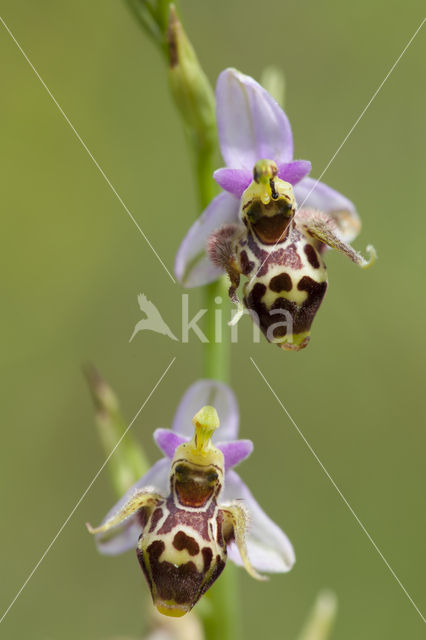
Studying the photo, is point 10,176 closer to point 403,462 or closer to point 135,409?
point 135,409

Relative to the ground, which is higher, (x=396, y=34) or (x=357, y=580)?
(x=396, y=34)

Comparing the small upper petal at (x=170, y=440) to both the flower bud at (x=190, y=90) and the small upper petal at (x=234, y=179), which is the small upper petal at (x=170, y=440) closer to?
the small upper petal at (x=234, y=179)

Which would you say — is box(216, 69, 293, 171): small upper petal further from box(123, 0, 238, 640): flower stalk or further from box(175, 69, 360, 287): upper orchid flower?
box(123, 0, 238, 640): flower stalk

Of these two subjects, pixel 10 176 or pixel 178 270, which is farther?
pixel 10 176

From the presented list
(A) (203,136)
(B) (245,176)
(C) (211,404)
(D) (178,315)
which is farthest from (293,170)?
(D) (178,315)

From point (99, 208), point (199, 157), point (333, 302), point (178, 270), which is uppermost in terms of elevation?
point (199, 157)

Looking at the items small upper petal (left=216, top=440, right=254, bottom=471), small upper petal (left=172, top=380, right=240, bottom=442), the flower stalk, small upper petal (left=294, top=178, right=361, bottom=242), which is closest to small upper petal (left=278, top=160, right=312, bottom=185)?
small upper petal (left=294, top=178, right=361, bottom=242)

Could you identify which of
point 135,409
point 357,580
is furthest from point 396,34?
point 357,580

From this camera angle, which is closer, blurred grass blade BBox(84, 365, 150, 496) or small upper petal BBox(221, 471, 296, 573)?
small upper petal BBox(221, 471, 296, 573)
